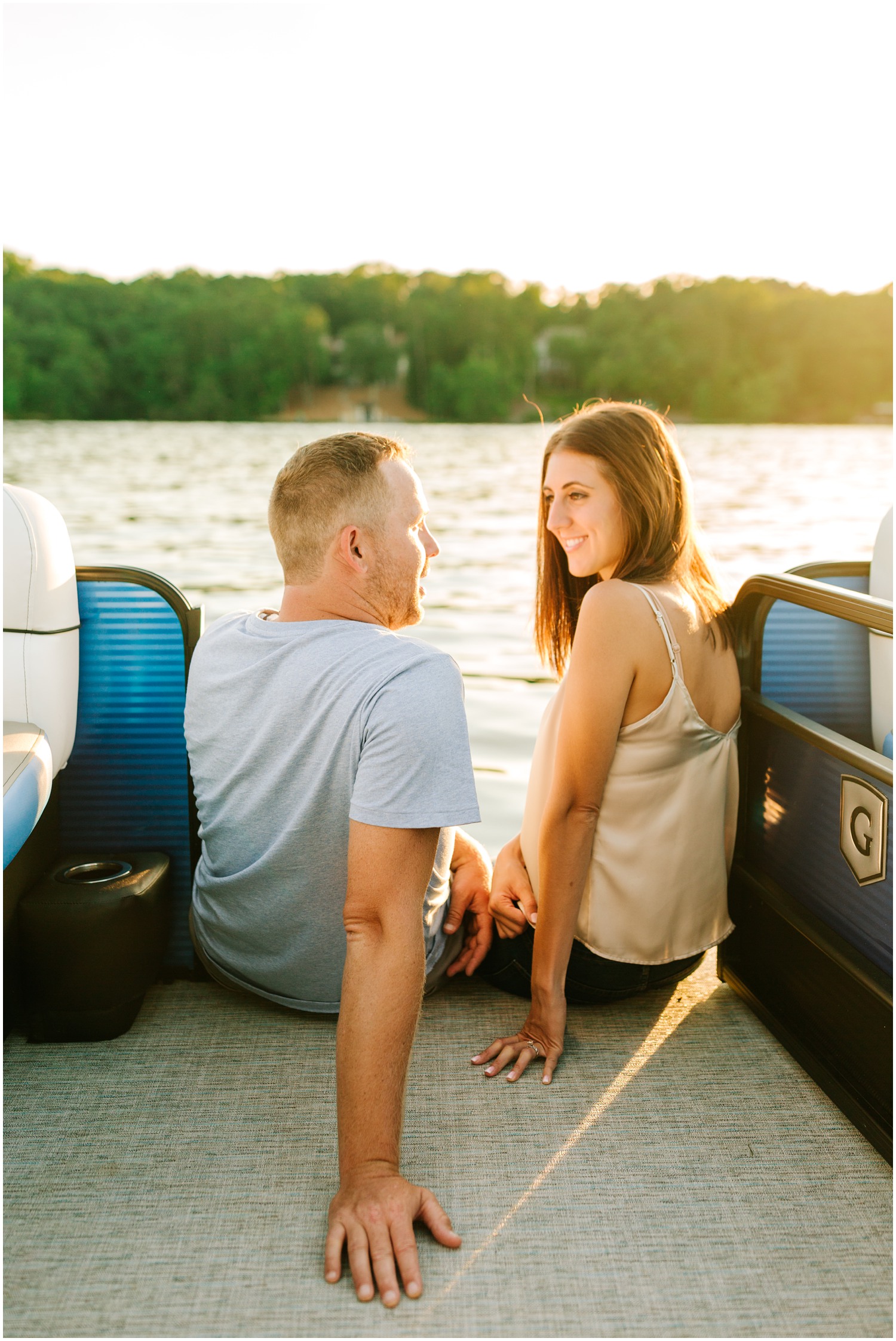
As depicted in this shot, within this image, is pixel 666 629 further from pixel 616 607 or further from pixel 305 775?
pixel 305 775

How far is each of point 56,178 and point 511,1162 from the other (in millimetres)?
29695

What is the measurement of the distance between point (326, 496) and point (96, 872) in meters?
0.99

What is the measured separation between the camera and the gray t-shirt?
1.41 metres

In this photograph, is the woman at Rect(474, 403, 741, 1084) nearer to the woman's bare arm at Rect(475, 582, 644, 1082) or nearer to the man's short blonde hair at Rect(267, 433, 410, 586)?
the woman's bare arm at Rect(475, 582, 644, 1082)

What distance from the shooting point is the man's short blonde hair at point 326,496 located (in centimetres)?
160

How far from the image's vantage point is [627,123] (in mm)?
20016

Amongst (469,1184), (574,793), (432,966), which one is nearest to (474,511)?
(432,966)

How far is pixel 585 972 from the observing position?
1945 mm

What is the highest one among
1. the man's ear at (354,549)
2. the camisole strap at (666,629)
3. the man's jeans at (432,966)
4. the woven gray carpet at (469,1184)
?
the man's ear at (354,549)

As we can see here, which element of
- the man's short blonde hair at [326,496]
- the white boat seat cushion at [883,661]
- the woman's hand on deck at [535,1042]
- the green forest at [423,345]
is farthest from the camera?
the green forest at [423,345]

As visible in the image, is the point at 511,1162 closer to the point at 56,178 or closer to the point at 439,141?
the point at 439,141

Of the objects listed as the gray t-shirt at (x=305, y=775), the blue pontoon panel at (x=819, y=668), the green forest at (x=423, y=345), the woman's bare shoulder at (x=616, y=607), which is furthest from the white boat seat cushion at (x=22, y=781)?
the green forest at (x=423, y=345)

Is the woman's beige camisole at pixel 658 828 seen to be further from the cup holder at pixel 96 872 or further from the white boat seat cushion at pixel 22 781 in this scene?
the white boat seat cushion at pixel 22 781

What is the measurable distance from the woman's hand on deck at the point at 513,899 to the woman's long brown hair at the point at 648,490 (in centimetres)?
63
